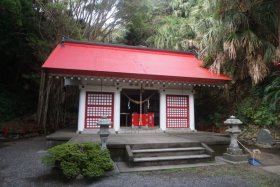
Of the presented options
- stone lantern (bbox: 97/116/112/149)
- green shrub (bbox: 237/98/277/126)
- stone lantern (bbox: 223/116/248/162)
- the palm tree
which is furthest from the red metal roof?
stone lantern (bbox: 223/116/248/162)

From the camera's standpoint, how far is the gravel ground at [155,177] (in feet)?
14.6

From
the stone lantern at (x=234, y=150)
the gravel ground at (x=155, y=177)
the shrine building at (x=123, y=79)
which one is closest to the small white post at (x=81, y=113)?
the shrine building at (x=123, y=79)

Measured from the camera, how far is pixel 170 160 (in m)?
5.83

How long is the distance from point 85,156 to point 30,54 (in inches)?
465

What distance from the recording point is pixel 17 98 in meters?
14.9

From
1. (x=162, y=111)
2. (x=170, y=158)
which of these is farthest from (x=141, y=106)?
(x=170, y=158)

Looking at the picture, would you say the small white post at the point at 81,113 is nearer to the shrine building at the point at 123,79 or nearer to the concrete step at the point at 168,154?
the shrine building at the point at 123,79

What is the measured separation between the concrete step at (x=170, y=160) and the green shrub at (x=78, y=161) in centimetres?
98

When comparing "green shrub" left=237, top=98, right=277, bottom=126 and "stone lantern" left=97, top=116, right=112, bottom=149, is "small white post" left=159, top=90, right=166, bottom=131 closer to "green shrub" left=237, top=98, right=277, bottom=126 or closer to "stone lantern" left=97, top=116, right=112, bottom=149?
"green shrub" left=237, top=98, right=277, bottom=126

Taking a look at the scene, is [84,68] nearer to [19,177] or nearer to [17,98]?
[19,177]

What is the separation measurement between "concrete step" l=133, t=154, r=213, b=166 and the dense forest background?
10.5ft

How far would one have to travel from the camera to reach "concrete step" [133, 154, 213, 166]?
5.63m

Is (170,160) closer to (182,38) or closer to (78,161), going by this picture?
(78,161)

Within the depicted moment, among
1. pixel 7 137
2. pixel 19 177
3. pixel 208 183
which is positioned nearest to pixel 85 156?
pixel 19 177
